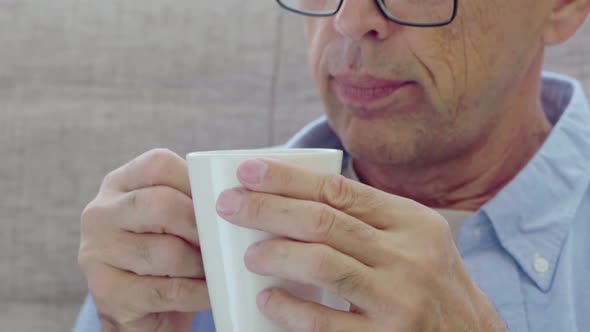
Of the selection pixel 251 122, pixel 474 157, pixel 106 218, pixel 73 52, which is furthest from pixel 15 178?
pixel 474 157

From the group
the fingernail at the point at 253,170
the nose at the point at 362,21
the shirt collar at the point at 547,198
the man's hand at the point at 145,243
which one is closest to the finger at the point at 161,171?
the man's hand at the point at 145,243

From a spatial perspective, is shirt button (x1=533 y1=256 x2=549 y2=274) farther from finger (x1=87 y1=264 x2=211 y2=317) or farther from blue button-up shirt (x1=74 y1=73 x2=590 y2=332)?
finger (x1=87 y1=264 x2=211 y2=317)

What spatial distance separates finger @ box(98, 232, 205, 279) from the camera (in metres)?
0.78

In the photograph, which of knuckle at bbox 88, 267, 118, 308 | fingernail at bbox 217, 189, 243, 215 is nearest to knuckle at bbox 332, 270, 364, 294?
fingernail at bbox 217, 189, 243, 215

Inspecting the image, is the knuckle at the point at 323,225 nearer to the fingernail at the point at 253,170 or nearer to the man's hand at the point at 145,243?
the fingernail at the point at 253,170

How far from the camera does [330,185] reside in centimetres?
65

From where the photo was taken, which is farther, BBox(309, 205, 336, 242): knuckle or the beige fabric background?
the beige fabric background

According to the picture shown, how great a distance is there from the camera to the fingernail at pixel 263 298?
0.65m

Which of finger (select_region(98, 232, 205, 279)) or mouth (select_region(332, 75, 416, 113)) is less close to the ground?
mouth (select_region(332, 75, 416, 113))

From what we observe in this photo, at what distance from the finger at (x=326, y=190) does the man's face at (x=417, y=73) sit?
368 mm

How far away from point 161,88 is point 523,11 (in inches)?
25.2

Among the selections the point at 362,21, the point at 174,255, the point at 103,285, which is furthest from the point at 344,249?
the point at 362,21

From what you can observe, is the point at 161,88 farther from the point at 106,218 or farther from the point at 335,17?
the point at 106,218

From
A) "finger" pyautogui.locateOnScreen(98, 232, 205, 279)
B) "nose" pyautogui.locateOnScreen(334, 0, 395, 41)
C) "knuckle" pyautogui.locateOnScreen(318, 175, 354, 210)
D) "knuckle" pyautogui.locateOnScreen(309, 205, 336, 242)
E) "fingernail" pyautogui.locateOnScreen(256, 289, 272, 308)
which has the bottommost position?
"finger" pyautogui.locateOnScreen(98, 232, 205, 279)
